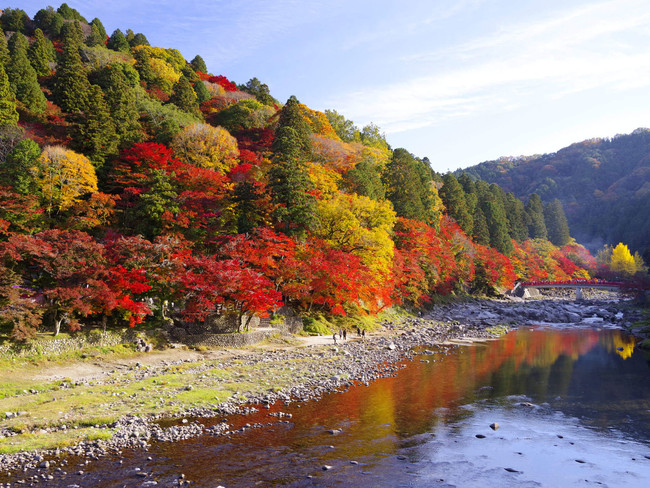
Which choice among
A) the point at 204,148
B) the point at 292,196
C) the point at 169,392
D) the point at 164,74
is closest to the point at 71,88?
the point at 204,148

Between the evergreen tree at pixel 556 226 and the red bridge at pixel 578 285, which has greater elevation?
the evergreen tree at pixel 556 226

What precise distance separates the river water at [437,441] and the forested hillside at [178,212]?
13.2 meters

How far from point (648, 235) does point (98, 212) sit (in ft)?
417

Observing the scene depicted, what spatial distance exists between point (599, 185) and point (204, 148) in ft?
556

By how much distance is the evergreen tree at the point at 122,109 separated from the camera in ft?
136

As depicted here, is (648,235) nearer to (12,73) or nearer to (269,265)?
(269,265)

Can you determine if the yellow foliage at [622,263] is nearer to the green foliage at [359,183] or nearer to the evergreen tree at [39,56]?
the green foliage at [359,183]

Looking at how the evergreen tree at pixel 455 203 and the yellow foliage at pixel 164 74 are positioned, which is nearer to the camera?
the yellow foliage at pixel 164 74

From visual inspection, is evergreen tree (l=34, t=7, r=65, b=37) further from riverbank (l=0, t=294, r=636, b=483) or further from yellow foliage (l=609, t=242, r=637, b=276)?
yellow foliage (l=609, t=242, r=637, b=276)

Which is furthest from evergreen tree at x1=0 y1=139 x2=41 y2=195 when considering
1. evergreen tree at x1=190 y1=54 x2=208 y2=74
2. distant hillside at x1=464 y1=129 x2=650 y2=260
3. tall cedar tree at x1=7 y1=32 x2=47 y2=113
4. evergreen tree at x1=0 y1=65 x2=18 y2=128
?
distant hillside at x1=464 y1=129 x2=650 y2=260

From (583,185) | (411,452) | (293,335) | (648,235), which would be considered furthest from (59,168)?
(583,185)

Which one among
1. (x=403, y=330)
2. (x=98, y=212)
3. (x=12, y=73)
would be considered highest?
(x=12, y=73)

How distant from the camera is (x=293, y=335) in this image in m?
34.2

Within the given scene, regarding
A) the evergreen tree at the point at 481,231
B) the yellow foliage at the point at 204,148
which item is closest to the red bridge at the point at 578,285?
the evergreen tree at the point at 481,231
